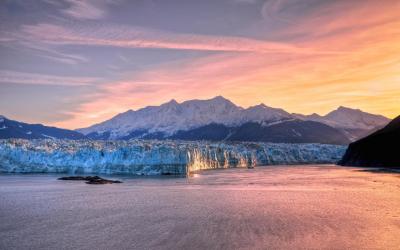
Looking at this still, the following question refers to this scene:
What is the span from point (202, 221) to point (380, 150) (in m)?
87.4

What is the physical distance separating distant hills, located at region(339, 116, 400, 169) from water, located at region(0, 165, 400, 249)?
187 feet

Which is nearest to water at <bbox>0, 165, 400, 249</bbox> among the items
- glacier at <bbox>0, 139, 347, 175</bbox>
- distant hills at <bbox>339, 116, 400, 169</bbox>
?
glacier at <bbox>0, 139, 347, 175</bbox>

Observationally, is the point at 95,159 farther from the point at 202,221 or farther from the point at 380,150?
the point at 380,150

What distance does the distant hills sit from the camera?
9738 cm

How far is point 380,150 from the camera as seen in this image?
104 m

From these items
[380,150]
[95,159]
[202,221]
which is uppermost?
[380,150]

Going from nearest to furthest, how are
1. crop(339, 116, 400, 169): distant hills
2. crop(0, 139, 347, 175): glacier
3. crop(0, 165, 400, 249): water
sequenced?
crop(0, 165, 400, 249): water, crop(0, 139, 347, 175): glacier, crop(339, 116, 400, 169): distant hills

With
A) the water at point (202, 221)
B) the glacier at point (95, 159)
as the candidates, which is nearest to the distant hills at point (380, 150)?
the glacier at point (95, 159)

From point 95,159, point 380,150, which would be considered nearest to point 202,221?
point 95,159

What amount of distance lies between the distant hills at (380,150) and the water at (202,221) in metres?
57.1

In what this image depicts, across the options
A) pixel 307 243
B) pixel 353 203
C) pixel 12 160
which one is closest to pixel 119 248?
pixel 307 243

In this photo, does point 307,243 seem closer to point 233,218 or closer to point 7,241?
→ point 233,218

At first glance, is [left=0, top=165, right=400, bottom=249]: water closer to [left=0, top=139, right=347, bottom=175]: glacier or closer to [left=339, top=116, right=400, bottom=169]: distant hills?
[left=0, top=139, right=347, bottom=175]: glacier

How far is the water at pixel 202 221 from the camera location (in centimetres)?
2231
